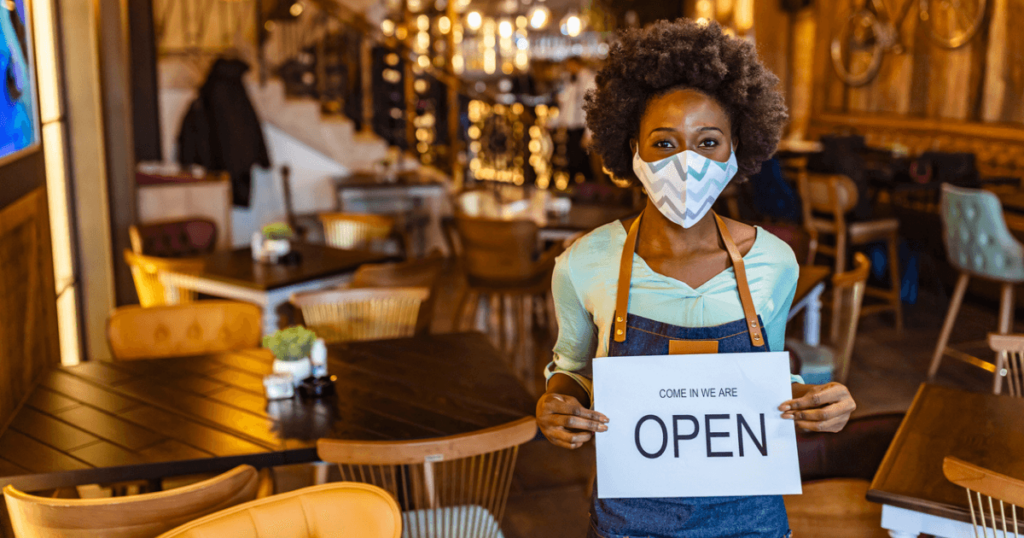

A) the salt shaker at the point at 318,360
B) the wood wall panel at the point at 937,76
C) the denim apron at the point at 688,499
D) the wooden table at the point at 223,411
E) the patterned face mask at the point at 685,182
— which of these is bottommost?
the wooden table at the point at 223,411

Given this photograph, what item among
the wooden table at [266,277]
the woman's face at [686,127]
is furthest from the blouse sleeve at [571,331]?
the wooden table at [266,277]

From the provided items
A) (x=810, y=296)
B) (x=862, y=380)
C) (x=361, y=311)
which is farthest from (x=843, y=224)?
(x=361, y=311)

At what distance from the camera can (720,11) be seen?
1248 cm

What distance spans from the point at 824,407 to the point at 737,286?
222mm

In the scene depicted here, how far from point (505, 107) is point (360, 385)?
708 centimetres

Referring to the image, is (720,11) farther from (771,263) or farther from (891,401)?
(771,263)

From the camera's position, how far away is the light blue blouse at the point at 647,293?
1.31 m

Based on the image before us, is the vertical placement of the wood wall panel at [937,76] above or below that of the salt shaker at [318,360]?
above

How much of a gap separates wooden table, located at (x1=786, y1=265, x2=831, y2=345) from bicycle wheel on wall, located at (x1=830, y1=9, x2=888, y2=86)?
566cm

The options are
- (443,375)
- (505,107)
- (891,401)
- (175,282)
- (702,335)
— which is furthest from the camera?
(505,107)

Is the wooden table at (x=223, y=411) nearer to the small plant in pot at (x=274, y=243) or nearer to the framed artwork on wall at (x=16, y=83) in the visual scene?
the framed artwork on wall at (x=16, y=83)

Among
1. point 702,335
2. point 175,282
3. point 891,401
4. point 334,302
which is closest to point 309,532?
point 702,335

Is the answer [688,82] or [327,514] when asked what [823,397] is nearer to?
[688,82]

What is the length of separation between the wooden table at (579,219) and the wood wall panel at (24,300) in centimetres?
245
